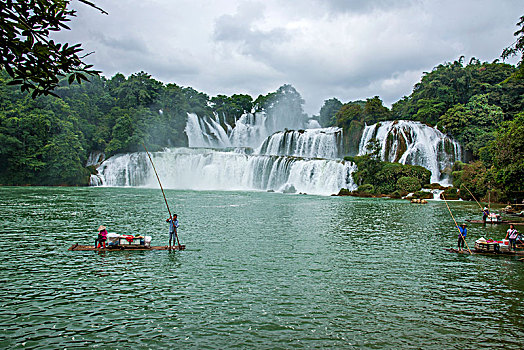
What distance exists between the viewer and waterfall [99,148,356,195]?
41656 millimetres

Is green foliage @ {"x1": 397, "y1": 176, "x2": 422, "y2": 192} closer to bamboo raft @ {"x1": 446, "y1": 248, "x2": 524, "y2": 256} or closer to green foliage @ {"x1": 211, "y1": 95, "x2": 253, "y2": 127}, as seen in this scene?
bamboo raft @ {"x1": 446, "y1": 248, "x2": 524, "y2": 256}

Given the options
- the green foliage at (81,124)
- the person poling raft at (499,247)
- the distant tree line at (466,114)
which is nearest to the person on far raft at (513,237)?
the person poling raft at (499,247)

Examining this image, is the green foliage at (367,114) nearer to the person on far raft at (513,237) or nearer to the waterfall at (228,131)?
the waterfall at (228,131)

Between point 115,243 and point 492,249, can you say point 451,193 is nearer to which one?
point 492,249

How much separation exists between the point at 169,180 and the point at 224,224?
3407 cm

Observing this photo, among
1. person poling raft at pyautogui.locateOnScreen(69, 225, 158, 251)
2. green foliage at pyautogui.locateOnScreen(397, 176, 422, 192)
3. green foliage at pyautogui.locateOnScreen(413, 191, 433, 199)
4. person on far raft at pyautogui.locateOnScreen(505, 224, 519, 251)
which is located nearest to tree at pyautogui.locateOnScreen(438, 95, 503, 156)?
green foliage at pyautogui.locateOnScreen(397, 176, 422, 192)

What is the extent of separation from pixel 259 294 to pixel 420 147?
42.5 meters

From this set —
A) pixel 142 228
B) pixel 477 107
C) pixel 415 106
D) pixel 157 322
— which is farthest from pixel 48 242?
pixel 415 106

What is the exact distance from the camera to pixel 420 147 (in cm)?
4497

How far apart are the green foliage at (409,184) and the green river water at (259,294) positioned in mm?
24885

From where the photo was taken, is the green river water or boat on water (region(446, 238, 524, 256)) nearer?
the green river water

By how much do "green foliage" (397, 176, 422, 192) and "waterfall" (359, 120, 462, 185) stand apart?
21.1 feet

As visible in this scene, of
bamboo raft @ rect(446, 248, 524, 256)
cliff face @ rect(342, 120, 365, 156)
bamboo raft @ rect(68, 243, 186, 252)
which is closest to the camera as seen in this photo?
bamboo raft @ rect(68, 243, 186, 252)

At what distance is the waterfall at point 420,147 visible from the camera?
145ft
